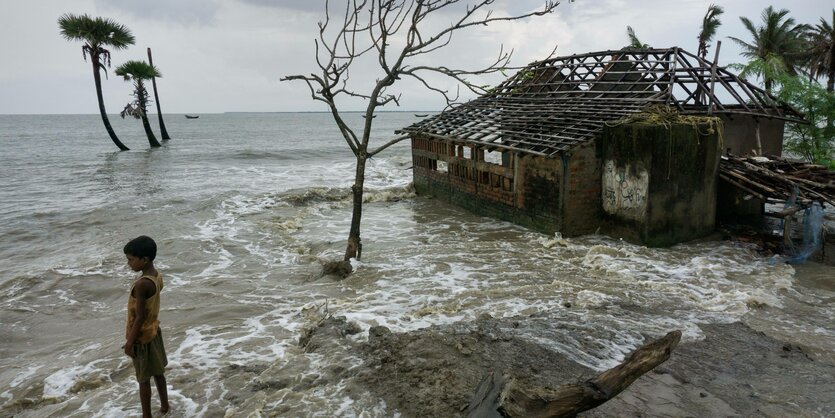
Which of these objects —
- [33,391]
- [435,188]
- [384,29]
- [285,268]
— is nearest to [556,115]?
[435,188]

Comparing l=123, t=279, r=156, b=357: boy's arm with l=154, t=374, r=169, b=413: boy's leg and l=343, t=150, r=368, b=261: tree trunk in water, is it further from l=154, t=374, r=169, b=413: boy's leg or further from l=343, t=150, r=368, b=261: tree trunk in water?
l=343, t=150, r=368, b=261: tree trunk in water

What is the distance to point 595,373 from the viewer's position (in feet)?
16.1

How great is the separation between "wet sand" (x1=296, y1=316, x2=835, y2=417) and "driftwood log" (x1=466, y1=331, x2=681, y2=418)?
0.56 metres

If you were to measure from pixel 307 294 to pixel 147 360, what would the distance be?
12.8ft

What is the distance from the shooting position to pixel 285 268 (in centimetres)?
988

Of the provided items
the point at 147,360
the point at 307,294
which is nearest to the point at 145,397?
the point at 147,360

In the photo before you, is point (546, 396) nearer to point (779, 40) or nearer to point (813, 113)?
point (813, 113)

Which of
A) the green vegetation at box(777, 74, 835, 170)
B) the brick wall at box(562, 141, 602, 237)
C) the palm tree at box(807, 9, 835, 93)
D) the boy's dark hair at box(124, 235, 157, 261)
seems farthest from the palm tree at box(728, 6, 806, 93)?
the boy's dark hair at box(124, 235, 157, 261)

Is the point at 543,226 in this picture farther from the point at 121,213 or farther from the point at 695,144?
the point at 121,213

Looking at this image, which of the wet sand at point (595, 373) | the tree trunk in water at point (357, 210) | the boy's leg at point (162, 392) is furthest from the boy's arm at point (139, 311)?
the tree trunk in water at point (357, 210)

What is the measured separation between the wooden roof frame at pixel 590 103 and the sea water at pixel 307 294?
83.3 inches

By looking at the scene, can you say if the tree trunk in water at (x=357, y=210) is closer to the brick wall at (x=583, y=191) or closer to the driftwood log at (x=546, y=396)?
the brick wall at (x=583, y=191)

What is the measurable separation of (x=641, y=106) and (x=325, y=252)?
7406mm

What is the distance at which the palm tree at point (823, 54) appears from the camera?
28.5 metres
